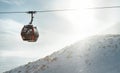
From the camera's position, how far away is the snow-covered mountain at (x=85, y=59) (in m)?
46.1

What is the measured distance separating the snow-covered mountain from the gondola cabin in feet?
64.1

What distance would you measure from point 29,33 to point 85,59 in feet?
79.1

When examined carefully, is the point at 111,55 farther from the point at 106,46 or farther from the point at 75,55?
the point at 75,55

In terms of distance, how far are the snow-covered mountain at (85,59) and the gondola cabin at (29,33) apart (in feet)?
64.1

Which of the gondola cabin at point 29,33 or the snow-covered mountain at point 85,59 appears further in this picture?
the snow-covered mountain at point 85,59

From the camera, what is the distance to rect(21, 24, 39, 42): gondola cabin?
25.9 m

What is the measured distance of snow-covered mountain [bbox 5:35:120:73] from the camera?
46062 millimetres

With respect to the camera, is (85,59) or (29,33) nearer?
(29,33)

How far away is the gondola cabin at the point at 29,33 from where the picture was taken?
25.9 m

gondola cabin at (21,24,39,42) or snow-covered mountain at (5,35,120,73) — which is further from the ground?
gondola cabin at (21,24,39,42)

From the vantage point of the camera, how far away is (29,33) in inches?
1022

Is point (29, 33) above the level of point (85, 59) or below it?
above

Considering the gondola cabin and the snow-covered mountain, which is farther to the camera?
the snow-covered mountain

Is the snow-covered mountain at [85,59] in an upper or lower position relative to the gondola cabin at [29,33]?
lower
